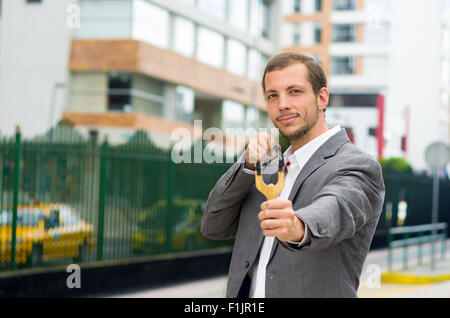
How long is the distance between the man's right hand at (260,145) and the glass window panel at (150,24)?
96.9 ft

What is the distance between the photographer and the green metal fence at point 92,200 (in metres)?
11.3

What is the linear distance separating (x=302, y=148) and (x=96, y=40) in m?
29.7

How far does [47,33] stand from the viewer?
31578mm

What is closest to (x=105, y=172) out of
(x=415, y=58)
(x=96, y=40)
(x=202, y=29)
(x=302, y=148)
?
(x=302, y=148)

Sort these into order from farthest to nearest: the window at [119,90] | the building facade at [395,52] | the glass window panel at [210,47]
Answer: the building facade at [395,52]
the glass window panel at [210,47]
the window at [119,90]

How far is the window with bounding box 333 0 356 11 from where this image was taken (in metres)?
68.9

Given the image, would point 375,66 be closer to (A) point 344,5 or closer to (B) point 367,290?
(A) point 344,5

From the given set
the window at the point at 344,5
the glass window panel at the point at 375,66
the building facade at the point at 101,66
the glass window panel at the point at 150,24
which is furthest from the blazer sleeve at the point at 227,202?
the window at the point at 344,5

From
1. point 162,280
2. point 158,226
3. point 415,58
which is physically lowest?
point 162,280

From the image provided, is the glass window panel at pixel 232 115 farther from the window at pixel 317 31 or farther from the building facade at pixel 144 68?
the window at pixel 317 31

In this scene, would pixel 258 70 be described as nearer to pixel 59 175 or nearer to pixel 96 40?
pixel 96 40

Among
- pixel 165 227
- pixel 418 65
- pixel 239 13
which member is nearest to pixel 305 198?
pixel 165 227

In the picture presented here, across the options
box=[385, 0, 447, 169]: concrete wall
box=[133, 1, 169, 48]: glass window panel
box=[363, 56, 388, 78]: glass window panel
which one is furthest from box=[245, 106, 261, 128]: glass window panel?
box=[385, 0, 447, 169]: concrete wall
